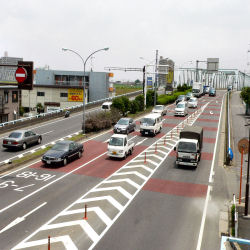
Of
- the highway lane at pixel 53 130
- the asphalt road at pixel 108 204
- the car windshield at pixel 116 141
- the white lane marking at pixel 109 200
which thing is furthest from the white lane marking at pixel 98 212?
the highway lane at pixel 53 130

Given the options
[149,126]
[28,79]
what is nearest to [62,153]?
[28,79]

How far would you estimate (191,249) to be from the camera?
42.5 ft

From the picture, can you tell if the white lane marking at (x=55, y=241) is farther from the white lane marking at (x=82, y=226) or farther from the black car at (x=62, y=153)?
the black car at (x=62, y=153)

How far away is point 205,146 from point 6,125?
79.6 ft

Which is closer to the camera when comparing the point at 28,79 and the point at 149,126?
the point at 28,79

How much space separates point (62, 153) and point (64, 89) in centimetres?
6358

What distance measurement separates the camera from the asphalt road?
533 inches

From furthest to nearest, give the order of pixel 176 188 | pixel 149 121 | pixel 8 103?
pixel 8 103
pixel 149 121
pixel 176 188

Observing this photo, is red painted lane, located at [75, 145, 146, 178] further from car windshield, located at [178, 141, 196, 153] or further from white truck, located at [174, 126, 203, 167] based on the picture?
car windshield, located at [178, 141, 196, 153]

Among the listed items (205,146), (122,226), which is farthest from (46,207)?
(205,146)

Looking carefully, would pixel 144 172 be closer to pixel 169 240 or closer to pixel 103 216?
pixel 103 216

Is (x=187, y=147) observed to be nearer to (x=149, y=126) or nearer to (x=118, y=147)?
(x=118, y=147)

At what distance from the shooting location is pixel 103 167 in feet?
83.3

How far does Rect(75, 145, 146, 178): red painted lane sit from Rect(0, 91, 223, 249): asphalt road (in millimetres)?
70
